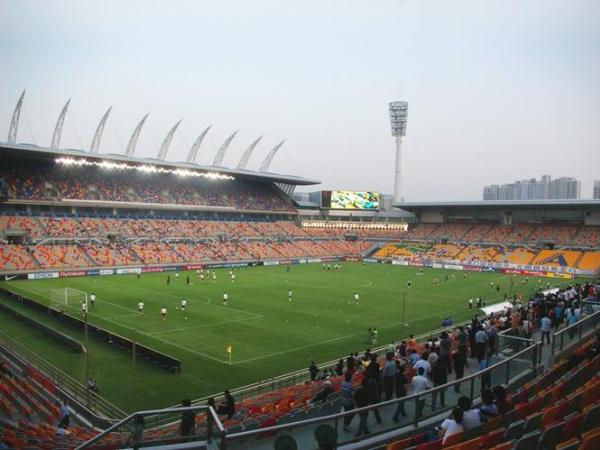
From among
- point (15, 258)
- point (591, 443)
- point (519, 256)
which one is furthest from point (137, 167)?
point (591, 443)

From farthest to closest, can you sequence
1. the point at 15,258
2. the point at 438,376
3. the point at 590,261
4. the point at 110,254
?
the point at 590,261, the point at 110,254, the point at 15,258, the point at 438,376

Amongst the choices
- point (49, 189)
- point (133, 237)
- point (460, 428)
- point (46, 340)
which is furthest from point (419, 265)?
point (460, 428)

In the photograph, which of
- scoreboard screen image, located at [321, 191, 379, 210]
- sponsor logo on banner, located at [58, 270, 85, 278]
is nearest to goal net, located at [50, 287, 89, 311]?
sponsor logo on banner, located at [58, 270, 85, 278]

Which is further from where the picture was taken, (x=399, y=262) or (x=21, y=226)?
(x=399, y=262)

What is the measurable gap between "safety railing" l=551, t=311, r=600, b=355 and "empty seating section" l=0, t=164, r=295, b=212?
62.4 meters

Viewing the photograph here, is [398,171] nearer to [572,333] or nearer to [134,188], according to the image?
[134,188]

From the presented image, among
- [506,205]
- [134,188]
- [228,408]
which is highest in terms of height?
[134,188]

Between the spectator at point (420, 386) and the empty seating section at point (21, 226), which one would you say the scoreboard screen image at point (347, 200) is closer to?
the empty seating section at point (21, 226)

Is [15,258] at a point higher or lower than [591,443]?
lower

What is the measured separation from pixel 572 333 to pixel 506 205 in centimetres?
7050

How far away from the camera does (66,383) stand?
800 inches

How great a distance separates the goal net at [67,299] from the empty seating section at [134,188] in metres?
26.5

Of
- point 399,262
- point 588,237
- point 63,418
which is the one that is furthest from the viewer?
point 399,262

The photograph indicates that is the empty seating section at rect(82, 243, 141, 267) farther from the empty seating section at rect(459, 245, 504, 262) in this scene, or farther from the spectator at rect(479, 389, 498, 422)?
the spectator at rect(479, 389, 498, 422)
